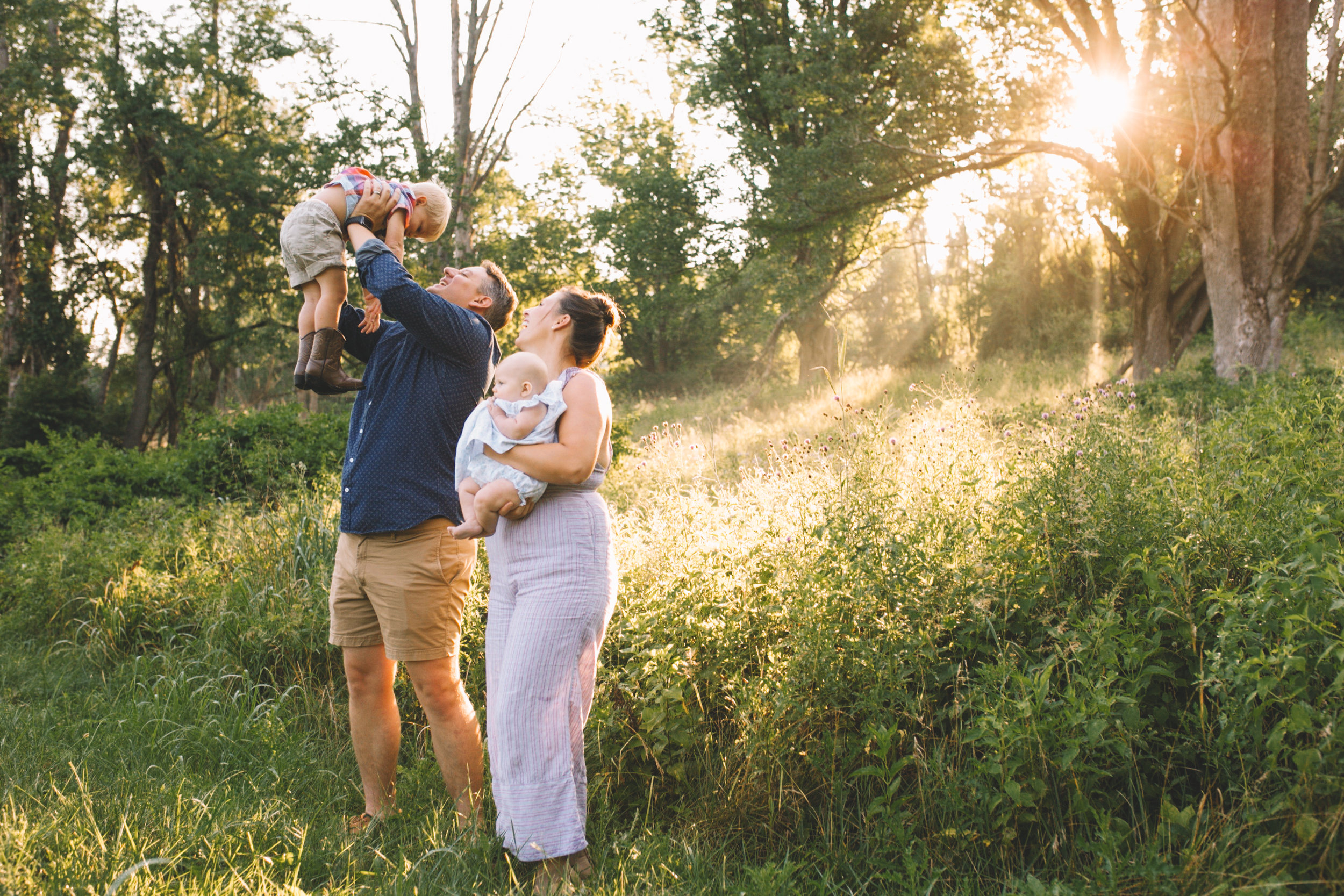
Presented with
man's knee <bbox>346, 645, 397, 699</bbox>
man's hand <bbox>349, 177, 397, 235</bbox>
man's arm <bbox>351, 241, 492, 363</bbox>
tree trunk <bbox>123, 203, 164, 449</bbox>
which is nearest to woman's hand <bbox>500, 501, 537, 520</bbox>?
man's arm <bbox>351, 241, 492, 363</bbox>

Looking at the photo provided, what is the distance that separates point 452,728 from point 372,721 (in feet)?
1.07

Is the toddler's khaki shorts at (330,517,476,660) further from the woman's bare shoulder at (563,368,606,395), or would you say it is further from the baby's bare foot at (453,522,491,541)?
the woman's bare shoulder at (563,368,606,395)

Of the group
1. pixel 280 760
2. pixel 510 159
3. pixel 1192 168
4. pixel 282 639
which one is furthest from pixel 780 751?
pixel 510 159

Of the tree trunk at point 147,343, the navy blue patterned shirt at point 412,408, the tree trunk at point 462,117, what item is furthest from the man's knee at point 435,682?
the tree trunk at point 147,343

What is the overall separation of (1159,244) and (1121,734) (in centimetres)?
1318

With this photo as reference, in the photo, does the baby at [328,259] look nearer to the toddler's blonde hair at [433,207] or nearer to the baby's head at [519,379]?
the toddler's blonde hair at [433,207]

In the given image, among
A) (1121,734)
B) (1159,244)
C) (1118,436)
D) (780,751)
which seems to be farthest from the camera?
(1159,244)

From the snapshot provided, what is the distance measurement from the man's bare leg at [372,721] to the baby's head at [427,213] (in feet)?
5.46

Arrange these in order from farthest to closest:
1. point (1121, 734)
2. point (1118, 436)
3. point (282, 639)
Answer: point (282, 639)
point (1118, 436)
point (1121, 734)

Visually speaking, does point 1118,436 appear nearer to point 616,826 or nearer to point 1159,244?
point 616,826

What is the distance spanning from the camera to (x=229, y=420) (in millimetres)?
9695

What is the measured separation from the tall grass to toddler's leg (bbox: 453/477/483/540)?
3.44 feet

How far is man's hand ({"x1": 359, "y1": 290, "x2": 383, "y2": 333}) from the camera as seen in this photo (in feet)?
10.5

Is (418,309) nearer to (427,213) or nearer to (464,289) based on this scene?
(464,289)
